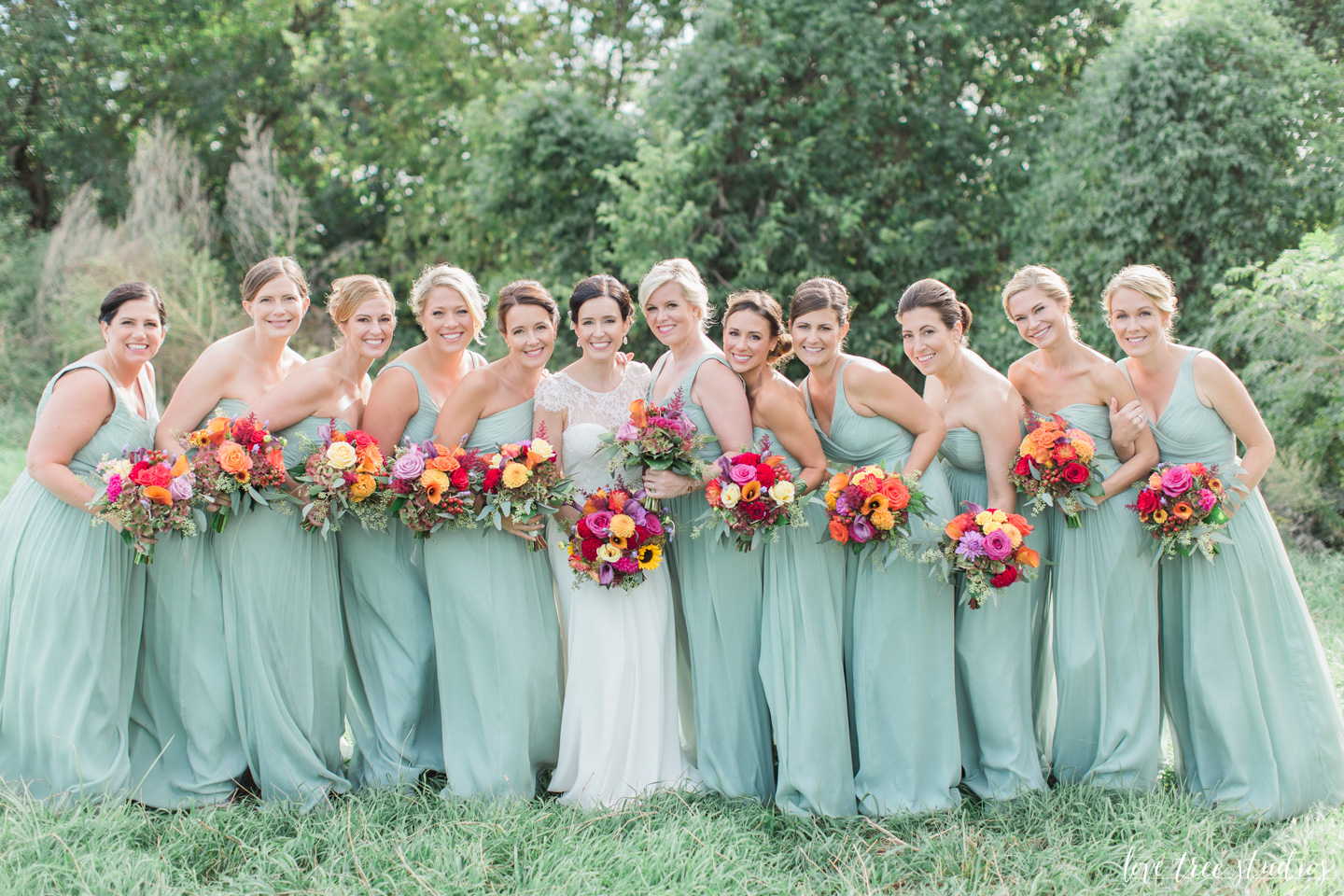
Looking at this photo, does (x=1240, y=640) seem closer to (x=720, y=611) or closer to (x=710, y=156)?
(x=720, y=611)

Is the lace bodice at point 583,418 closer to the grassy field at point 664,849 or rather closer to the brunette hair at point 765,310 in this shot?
the brunette hair at point 765,310

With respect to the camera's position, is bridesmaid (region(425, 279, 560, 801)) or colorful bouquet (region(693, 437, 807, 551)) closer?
colorful bouquet (region(693, 437, 807, 551))

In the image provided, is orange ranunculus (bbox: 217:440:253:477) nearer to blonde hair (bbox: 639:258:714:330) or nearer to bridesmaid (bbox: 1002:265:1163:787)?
blonde hair (bbox: 639:258:714:330)

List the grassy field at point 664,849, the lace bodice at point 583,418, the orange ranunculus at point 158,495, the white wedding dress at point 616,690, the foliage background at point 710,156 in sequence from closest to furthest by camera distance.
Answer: the grassy field at point 664,849 → the orange ranunculus at point 158,495 → the white wedding dress at point 616,690 → the lace bodice at point 583,418 → the foliage background at point 710,156

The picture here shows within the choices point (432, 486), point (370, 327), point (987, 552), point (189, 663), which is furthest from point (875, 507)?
point (189, 663)

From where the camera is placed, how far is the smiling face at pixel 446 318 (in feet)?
16.0

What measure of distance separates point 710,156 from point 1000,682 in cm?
1182

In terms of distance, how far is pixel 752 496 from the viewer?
14.0 ft

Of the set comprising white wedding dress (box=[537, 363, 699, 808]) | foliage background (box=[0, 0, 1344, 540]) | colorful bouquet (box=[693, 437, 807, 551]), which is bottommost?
white wedding dress (box=[537, 363, 699, 808])

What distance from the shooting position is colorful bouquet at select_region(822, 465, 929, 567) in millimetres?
4250

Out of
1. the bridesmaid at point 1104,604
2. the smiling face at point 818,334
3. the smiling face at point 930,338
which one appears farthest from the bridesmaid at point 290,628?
the bridesmaid at point 1104,604

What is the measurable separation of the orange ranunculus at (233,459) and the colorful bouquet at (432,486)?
653 mm

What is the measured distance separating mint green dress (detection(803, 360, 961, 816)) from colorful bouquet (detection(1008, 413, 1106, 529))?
0.46m

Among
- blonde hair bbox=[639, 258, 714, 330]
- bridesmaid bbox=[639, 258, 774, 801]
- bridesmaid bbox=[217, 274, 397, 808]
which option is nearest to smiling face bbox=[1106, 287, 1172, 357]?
bridesmaid bbox=[639, 258, 774, 801]
